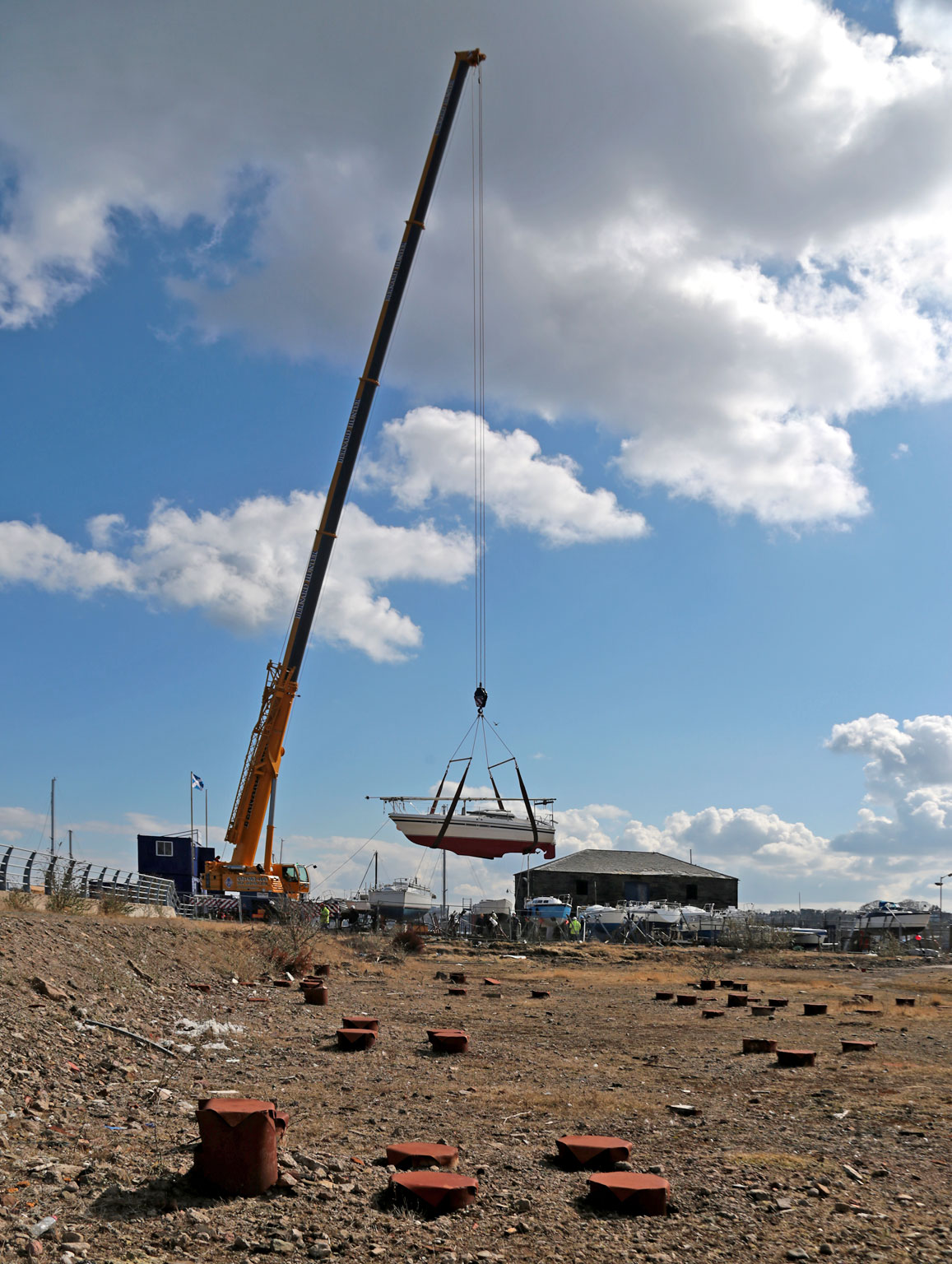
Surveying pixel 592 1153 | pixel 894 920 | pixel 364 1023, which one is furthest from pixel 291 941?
pixel 894 920

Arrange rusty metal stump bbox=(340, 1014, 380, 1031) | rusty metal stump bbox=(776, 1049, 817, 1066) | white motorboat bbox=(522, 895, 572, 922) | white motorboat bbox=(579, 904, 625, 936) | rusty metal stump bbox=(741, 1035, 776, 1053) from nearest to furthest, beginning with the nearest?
rusty metal stump bbox=(776, 1049, 817, 1066)
rusty metal stump bbox=(741, 1035, 776, 1053)
rusty metal stump bbox=(340, 1014, 380, 1031)
white motorboat bbox=(579, 904, 625, 936)
white motorboat bbox=(522, 895, 572, 922)

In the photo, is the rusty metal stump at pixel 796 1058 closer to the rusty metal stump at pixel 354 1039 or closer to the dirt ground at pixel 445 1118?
the dirt ground at pixel 445 1118

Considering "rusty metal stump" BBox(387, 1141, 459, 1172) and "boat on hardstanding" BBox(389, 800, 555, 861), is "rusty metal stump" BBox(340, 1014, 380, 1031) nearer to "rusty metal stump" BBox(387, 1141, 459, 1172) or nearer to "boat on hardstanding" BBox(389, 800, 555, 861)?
"rusty metal stump" BBox(387, 1141, 459, 1172)

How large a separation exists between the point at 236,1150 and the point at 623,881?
204 feet

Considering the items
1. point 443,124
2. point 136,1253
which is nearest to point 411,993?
point 136,1253

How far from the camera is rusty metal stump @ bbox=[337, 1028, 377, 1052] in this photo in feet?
38.3

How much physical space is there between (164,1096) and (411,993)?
11.7 m

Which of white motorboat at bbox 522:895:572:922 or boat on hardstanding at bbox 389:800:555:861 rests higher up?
boat on hardstanding at bbox 389:800:555:861

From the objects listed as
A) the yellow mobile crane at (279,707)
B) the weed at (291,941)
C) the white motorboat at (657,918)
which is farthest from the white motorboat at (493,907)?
the weed at (291,941)

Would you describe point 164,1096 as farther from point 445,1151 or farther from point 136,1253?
point 136,1253

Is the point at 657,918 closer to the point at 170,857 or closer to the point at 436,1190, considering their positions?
the point at 170,857

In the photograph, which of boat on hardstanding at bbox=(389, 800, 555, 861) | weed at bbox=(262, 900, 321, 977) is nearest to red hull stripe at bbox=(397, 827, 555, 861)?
boat on hardstanding at bbox=(389, 800, 555, 861)

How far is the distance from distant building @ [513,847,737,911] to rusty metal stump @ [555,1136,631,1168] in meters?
58.1

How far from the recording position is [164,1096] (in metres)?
8.26
